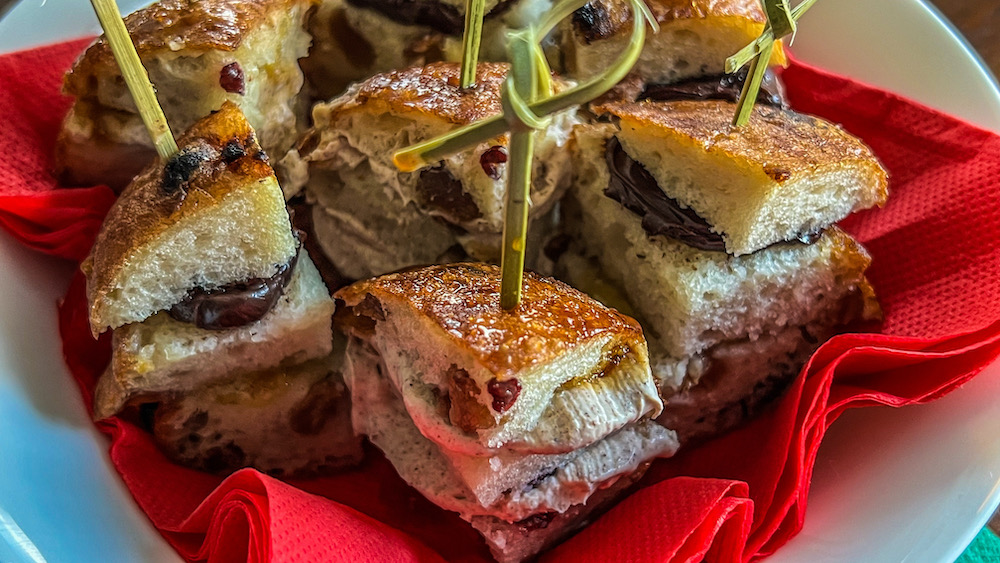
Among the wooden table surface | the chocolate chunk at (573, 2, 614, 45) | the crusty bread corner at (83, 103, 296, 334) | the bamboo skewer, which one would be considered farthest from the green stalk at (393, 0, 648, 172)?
the wooden table surface

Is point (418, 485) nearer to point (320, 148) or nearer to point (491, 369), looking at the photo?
point (491, 369)

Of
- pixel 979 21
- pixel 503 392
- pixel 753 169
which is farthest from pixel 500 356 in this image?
pixel 979 21

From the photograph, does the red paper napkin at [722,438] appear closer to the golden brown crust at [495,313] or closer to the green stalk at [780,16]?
the golden brown crust at [495,313]

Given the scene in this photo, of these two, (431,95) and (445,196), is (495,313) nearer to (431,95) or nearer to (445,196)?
(445,196)

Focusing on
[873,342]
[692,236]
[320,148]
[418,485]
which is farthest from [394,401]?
[873,342]

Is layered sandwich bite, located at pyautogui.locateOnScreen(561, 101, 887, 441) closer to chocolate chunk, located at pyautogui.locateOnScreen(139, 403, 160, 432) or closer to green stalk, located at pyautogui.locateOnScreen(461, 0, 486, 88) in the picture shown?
green stalk, located at pyautogui.locateOnScreen(461, 0, 486, 88)

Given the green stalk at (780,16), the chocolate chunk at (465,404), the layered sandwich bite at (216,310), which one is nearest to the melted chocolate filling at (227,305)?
the layered sandwich bite at (216,310)
